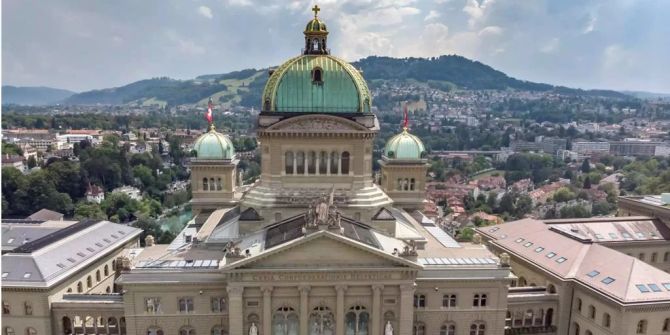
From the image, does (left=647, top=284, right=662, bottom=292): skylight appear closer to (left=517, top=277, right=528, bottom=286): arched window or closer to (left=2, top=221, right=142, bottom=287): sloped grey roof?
(left=517, top=277, right=528, bottom=286): arched window

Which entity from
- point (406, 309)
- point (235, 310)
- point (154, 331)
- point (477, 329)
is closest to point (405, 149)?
point (477, 329)

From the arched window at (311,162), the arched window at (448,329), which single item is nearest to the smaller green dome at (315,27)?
the arched window at (311,162)

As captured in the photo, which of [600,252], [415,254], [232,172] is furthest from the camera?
[232,172]

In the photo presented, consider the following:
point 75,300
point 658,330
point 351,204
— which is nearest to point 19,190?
point 75,300

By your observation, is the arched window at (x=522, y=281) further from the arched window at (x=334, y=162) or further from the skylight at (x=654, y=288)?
the arched window at (x=334, y=162)

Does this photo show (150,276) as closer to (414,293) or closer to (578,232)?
(414,293)

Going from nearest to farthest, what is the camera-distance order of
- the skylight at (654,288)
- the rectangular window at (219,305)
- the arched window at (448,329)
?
the skylight at (654,288) < the rectangular window at (219,305) < the arched window at (448,329)
